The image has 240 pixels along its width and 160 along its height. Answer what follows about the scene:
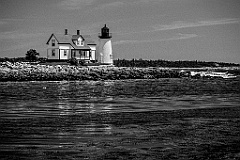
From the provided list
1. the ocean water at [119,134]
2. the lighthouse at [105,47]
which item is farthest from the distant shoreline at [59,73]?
the ocean water at [119,134]

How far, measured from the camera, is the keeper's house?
70625 millimetres

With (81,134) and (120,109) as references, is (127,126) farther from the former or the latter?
(120,109)

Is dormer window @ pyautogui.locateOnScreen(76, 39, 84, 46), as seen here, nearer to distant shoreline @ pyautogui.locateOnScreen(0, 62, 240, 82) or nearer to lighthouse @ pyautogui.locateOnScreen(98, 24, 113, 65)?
lighthouse @ pyautogui.locateOnScreen(98, 24, 113, 65)

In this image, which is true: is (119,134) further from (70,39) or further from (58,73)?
(70,39)

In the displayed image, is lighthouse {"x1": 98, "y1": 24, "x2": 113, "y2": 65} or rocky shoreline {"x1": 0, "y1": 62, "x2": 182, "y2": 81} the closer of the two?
rocky shoreline {"x1": 0, "y1": 62, "x2": 182, "y2": 81}

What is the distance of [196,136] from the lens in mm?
12562

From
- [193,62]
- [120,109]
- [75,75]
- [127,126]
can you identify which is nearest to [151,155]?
[127,126]

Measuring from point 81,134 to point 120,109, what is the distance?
7792 millimetres

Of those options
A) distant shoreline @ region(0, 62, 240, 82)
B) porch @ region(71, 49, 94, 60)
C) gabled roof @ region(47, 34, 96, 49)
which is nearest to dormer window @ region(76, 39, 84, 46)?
gabled roof @ region(47, 34, 96, 49)

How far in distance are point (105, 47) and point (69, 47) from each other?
Answer: 612 centimetres

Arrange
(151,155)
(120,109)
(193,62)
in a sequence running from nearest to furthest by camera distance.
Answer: (151,155), (120,109), (193,62)

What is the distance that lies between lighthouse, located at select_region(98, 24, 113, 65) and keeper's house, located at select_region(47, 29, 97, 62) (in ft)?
6.12

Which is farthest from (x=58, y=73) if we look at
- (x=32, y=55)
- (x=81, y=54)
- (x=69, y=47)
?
(x=32, y=55)

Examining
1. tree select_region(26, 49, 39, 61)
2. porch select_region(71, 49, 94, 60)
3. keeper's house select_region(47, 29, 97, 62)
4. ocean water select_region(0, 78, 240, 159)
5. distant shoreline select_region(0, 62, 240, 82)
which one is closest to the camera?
ocean water select_region(0, 78, 240, 159)
